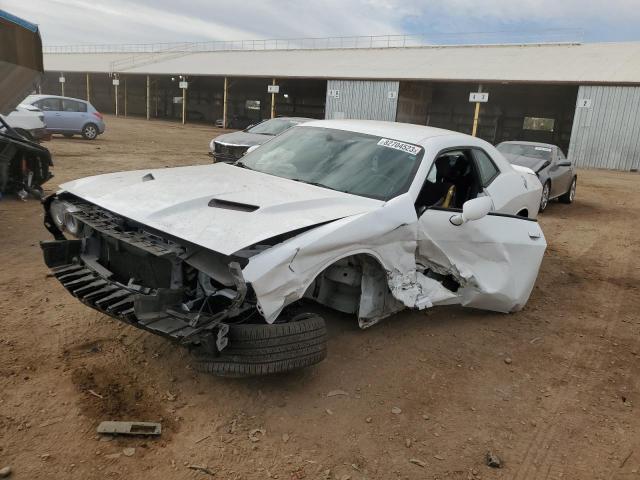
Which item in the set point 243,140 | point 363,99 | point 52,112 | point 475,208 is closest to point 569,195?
point 243,140

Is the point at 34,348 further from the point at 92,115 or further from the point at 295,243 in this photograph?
the point at 92,115

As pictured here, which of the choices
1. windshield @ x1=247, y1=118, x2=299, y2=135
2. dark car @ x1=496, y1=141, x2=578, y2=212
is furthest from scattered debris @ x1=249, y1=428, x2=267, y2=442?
windshield @ x1=247, y1=118, x2=299, y2=135

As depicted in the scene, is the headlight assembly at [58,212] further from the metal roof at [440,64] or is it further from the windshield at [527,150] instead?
the metal roof at [440,64]

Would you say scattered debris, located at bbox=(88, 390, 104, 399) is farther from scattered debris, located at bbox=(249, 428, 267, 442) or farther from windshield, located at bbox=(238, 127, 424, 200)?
windshield, located at bbox=(238, 127, 424, 200)

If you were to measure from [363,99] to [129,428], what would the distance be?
2664cm

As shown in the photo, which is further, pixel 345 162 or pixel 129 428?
pixel 345 162

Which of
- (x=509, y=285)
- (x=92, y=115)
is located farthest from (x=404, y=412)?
(x=92, y=115)

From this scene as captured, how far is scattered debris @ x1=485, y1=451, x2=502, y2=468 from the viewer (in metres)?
2.70

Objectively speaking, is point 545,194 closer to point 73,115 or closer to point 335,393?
point 335,393

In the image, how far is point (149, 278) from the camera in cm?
309

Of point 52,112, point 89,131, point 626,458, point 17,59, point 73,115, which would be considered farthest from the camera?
point 89,131

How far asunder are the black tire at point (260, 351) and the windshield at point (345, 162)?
1.26 metres

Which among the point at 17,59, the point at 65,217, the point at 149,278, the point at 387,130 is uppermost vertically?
the point at 17,59

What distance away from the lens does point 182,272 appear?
2945 mm
